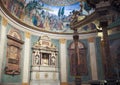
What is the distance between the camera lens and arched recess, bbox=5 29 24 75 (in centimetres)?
1238

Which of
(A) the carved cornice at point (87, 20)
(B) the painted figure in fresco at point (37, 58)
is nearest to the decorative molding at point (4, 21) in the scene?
(B) the painted figure in fresco at point (37, 58)

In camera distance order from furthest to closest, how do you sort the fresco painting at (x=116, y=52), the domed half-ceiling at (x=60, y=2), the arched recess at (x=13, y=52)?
the domed half-ceiling at (x=60, y=2), the fresco painting at (x=116, y=52), the arched recess at (x=13, y=52)

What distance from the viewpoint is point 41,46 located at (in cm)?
1661

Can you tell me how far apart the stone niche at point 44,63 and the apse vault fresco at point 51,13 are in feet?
6.25

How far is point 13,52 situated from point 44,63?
4429 millimetres

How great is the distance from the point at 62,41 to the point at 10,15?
24.1 ft

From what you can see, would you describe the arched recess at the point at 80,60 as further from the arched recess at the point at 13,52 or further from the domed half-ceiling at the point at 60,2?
the arched recess at the point at 13,52

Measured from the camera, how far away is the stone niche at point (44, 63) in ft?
51.2

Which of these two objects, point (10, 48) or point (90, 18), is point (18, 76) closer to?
point (10, 48)

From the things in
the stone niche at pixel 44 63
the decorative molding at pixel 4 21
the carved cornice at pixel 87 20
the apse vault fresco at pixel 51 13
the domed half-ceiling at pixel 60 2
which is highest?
the domed half-ceiling at pixel 60 2

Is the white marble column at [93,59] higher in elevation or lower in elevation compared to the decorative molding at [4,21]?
lower

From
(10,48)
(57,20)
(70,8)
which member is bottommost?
(10,48)

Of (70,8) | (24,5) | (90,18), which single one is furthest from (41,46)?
(90,18)

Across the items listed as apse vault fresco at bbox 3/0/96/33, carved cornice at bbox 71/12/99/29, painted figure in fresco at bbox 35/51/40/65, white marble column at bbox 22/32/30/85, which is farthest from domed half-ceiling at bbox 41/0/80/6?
carved cornice at bbox 71/12/99/29
